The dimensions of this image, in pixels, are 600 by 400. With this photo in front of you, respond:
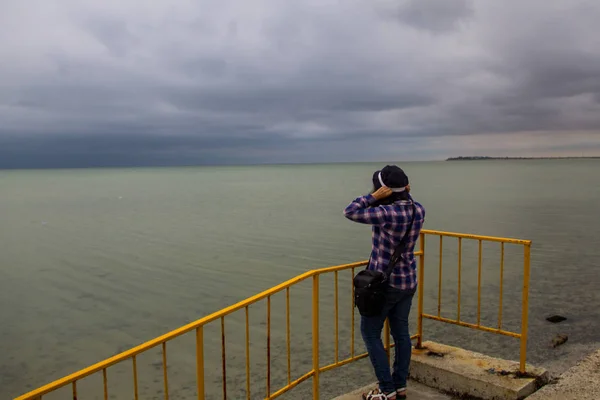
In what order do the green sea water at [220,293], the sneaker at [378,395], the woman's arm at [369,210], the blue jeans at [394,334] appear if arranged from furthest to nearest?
the green sea water at [220,293] < the sneaker at [378,395] < the blue jeans at [394,334] < the woman's arm at [369,210]

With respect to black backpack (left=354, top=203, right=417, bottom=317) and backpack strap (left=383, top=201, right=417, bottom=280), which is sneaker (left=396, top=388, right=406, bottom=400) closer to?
black backpack (left=354, top=203, right=417, bottom=317)

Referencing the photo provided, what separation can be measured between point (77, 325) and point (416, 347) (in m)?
6.33

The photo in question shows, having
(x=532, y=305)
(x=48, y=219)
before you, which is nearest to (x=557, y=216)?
(x=532, y=305)

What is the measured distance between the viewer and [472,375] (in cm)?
416

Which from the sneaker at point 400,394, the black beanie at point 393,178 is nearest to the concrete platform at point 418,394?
the sneaker at point 400,394

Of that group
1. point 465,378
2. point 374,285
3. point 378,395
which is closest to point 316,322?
point 374,285

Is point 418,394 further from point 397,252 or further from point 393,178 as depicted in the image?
point 393,178

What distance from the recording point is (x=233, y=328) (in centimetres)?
783

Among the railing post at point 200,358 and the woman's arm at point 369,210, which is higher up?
the woman's arm at point 369,210

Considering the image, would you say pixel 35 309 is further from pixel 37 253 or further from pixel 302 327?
pixel 37 253

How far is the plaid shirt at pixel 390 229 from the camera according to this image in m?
3.51

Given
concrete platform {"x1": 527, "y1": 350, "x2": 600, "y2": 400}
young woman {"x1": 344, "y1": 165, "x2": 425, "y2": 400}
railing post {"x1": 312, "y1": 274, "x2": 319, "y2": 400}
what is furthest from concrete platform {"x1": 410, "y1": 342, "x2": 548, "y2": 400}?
railing post {"x1": 312, "y1": 274, "x2": 319, "y2": 400}

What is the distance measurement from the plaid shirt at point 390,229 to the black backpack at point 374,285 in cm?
4

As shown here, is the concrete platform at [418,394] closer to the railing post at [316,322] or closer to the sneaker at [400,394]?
the sneaker at [400,394]
